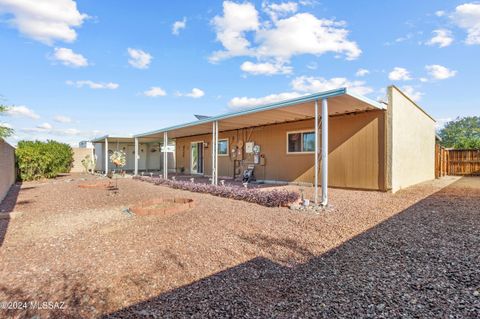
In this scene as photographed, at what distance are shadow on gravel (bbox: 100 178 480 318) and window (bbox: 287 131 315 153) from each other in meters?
6.22

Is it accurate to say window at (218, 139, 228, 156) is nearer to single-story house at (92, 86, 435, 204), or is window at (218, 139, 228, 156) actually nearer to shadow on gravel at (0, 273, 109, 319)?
single-story house at (92, 86, 435, 204)

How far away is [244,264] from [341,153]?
6.92 m

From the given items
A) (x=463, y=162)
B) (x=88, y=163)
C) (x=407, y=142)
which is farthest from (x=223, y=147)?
(x=463, y=162)

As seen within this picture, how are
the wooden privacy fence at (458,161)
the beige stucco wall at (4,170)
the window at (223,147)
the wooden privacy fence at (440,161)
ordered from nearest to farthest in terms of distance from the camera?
the beige stucco wall at (4,170), the window at (223,147), the wooden privacy fence at (440,161), the wooden privacy fence at (458,161)

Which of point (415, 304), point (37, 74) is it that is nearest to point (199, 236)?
point (415, 304)

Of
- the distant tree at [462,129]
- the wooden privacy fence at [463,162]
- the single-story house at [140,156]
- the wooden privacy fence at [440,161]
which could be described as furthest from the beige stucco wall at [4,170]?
the distant tree at [462,129]

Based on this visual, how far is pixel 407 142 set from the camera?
940cm

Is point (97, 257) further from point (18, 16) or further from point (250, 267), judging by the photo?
point (18, 16)

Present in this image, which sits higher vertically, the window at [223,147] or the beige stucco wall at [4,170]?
the window at [223,147]

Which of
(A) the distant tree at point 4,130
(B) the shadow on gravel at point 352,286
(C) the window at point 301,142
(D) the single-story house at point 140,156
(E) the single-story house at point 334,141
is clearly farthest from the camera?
(D) the single-story house at point 140,156

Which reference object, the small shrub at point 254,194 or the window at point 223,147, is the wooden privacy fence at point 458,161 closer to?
the window at point 223,147

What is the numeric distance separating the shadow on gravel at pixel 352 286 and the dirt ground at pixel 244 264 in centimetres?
1

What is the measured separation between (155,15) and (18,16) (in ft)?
14.7

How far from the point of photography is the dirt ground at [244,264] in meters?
2.33
